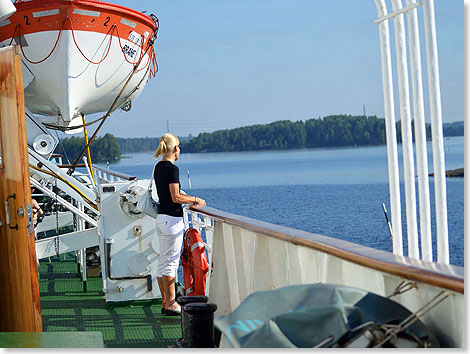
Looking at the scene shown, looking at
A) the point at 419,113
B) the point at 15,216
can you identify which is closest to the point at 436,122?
the point at 419,113

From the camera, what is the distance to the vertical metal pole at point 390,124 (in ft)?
7.39

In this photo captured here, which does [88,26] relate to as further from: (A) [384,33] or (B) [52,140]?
(A) [384,33]

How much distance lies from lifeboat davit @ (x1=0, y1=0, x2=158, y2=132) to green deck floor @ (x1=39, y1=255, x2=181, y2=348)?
1.78m

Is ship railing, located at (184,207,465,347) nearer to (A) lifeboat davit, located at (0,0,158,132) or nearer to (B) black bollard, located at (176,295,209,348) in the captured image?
(B) black bollard, located at (176,295,209,348)

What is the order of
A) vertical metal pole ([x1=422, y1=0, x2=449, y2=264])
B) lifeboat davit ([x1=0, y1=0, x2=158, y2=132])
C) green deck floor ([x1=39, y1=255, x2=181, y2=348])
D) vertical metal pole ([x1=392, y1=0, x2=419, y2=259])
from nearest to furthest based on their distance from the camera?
1. vertical metal pole ([x1=422, y1=0, x2=449, y2=264])
2. vertical metal pole ([x1=392, y1=0, x2=419, y2=259])
3. green deck floor ([x1=39, y1=255, x2=181, y2=348])
4. lifeboat davit ([x1=0, y1=0, x2=158, y2=132])

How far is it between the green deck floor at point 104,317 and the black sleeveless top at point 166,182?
704 millimetres

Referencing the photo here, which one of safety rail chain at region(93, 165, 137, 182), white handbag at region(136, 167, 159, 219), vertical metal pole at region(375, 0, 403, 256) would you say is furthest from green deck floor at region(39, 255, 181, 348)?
vertical metal pole at region(375, 0, 403, 256)

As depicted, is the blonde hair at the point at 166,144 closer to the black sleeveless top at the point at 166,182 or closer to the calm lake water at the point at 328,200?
the black sleeveless top at the point at 166,182

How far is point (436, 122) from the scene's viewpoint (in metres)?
2.05

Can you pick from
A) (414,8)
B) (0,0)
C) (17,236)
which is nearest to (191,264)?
(17,236)

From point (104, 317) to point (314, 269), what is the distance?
2.40 m

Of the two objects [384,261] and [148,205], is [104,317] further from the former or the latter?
[384,261]

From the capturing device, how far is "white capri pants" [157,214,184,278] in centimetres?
381

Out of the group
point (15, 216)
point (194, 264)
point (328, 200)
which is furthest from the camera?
point (328, 200)
